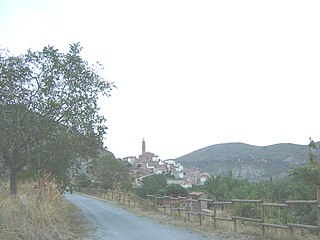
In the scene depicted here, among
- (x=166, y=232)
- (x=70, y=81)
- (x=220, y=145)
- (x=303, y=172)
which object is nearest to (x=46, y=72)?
(x=70, y=81)

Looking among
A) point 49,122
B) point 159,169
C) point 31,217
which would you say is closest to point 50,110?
point 49,122

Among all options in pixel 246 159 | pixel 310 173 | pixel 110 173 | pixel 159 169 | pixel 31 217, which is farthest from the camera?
pixel 159 169

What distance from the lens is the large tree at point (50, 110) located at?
667 inches

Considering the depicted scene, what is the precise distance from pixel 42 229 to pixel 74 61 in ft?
31.4

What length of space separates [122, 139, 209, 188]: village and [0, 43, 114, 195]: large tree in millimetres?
69784

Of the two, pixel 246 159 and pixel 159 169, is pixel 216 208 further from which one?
pixel 159 169

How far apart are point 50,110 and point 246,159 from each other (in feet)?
259

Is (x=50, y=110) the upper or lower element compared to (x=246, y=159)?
lower

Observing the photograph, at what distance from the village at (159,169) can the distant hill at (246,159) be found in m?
2.51

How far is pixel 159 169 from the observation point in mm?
120938

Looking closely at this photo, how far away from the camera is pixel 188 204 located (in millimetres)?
20500

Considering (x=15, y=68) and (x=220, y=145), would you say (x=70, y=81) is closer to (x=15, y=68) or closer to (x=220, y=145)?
(x=15, y=68)

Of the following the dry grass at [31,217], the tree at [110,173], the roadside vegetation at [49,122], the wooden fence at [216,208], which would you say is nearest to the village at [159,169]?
the tree at [110,173]

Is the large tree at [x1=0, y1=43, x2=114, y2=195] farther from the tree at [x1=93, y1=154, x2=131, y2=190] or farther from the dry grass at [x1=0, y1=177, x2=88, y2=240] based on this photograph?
the tree at [x1=93, y1=154, x2=131, y2=190]
